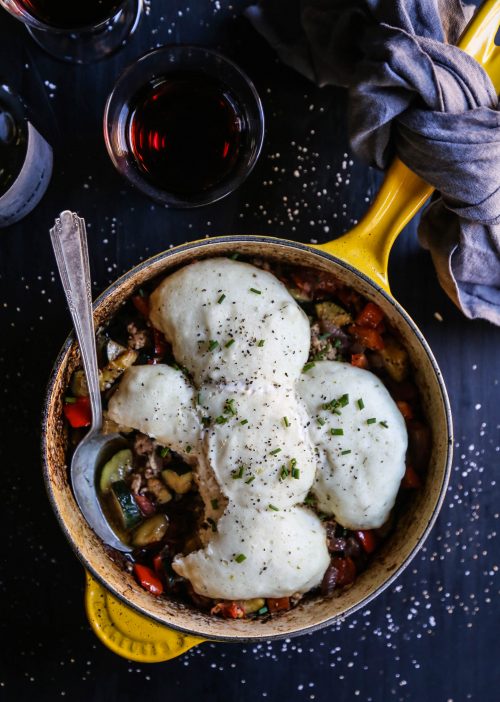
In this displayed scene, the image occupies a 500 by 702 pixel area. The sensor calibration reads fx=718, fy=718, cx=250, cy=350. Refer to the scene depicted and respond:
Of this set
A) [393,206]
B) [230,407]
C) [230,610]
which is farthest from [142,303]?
[230,610]

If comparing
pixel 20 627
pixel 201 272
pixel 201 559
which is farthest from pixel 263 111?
pixel 20 627

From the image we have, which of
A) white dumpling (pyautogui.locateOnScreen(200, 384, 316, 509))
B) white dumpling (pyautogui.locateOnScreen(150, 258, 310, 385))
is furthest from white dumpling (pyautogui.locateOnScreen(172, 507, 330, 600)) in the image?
white dumpling (pyautogui.locateOnScreen(150, 258, 310, 385))

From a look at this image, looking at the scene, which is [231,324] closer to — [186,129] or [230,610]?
[186,129]

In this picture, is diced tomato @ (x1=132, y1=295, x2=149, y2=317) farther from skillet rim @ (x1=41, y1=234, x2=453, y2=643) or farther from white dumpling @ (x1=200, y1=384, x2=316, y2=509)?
white dumpling @ (x1=200, y1=384, x2=316, y2=509)

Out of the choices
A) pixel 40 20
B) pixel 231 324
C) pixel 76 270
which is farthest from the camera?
pixel 40 20

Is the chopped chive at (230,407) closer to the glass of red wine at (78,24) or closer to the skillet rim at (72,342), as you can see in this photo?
the skillet rim at (72,342)

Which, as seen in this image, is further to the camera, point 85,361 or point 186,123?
point 186,123

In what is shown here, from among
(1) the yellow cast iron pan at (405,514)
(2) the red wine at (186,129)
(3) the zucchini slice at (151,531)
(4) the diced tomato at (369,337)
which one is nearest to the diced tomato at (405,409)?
(1) the yellow cast iron pan at (405,514)
